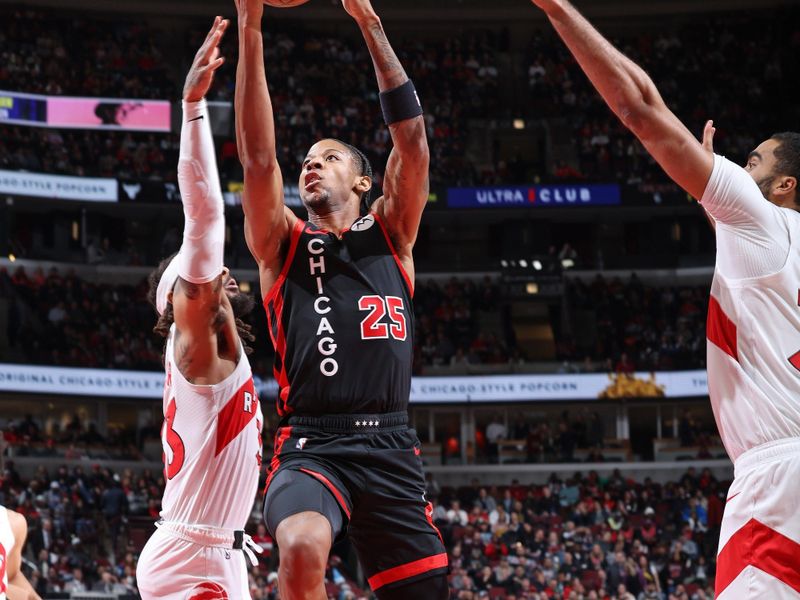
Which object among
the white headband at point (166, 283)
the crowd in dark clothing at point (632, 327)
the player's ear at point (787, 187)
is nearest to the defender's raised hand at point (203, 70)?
the white headband at point (166, 283)

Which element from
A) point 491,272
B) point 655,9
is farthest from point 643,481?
point 655,9

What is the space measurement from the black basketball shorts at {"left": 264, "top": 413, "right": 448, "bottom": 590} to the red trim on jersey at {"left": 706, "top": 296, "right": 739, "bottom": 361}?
1.61 m

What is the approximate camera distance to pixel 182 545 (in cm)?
507

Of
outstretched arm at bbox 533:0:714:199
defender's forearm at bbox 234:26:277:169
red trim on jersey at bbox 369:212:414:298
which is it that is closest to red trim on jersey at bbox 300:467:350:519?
red trim on jersey at bbox 369:212:414:298

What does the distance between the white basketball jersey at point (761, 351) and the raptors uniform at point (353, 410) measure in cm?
158

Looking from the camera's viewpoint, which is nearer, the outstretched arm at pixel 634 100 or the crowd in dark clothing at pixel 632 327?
the outstretched arm at pixel 634 100

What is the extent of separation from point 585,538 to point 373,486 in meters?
18.4

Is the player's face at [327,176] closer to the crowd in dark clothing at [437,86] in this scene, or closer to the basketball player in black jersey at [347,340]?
the basketball player in black jersey at [347,340]

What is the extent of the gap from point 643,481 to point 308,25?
A: 19.7 metres

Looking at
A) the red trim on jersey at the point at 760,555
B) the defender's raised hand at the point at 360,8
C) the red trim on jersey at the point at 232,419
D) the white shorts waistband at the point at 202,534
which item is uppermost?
the defender's raised hand at the point at 360,8

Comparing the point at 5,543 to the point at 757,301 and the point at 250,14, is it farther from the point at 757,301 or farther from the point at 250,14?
the point at 757,301

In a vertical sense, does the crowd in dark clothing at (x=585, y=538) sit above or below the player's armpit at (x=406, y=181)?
below

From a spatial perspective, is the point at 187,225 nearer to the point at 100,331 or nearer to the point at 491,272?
the point at 100,331

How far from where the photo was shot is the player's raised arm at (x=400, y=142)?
19.0 ft
